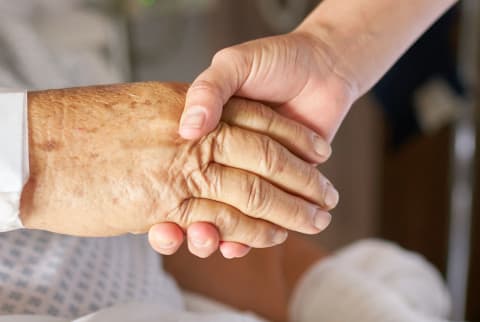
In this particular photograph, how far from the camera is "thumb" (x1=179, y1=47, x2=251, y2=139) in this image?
26.2 inches

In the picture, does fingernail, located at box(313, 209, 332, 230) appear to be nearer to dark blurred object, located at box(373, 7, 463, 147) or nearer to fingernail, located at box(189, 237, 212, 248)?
fingernail, located at box(189, 237, 212, 248)

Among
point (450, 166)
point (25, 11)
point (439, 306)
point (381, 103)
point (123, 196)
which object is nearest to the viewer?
point (123, 196)

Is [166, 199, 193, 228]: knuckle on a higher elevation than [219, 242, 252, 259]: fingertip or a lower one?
higher

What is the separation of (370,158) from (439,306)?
1258mm

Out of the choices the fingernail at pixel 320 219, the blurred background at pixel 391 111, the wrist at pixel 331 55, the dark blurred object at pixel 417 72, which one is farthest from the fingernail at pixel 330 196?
the dark blurred object at pixel 417 72

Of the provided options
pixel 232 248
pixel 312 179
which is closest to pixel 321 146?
pixel 312 179

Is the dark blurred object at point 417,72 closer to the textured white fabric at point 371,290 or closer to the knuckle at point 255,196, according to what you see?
the textured white fabric at point 371,290

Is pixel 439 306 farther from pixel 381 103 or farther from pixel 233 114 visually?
pixel 381 103

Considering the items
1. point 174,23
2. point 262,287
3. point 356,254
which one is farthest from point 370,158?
point 262,287

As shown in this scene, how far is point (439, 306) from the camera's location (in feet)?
4.11

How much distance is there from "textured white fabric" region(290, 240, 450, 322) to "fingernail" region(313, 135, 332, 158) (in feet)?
1.32

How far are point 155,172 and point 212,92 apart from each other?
3.9 inches

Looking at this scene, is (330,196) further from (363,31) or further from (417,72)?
(417,72)

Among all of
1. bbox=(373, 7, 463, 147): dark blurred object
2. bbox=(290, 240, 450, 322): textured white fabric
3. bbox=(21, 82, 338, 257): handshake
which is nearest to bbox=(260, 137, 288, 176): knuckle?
bbox=(21, 82, 338, 257): handshake
